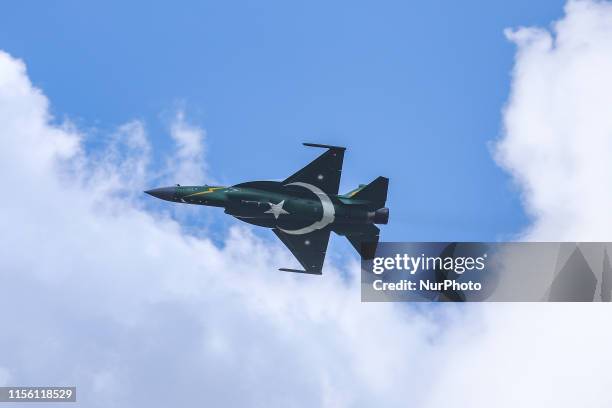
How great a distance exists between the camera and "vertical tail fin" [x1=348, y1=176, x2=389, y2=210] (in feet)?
207

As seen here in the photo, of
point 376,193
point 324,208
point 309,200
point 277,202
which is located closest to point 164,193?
point 277,202

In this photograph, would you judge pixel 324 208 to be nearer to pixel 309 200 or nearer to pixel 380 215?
pixel 309 200

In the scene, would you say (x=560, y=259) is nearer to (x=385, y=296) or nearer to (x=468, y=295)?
(x=468, y=295)

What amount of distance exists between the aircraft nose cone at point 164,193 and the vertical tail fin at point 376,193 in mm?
14296

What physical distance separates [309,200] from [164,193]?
36.4 feet

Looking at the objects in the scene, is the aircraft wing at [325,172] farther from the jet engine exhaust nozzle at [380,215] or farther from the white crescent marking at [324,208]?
the jet engine exhaust nozzle at [380,215]

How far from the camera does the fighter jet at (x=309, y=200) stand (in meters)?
63.1

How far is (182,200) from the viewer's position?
64.1 meters

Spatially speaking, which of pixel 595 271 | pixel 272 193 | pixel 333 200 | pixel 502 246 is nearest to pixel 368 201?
pixel 333 200

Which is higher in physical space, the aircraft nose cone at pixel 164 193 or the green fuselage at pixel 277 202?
the aircraft nose cone at pixel 164 193

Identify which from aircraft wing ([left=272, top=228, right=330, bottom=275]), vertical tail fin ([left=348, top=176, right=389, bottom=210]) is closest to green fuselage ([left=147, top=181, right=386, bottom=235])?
vertical tail fin ([left=348, top=176, right=389, bottom=210])

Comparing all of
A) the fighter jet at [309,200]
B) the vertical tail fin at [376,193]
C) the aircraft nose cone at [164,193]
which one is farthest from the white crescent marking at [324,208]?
the aircraft nose cone at [164,193]

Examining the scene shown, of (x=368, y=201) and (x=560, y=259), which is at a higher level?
(x=368, y=201)

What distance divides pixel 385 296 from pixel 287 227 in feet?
31.4
